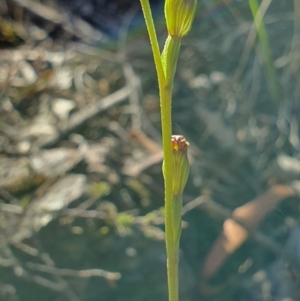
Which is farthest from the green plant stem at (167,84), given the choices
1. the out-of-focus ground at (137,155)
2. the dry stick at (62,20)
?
the dry stick at (62,20)

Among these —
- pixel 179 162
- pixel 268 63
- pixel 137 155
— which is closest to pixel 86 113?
pixel 137 155

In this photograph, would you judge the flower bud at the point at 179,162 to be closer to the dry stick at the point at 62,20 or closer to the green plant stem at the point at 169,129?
the green plant stem at the point at 169,129

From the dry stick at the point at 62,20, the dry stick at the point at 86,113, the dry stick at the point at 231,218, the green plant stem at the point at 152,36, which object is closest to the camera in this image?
the green plant stem at the point at 152,36

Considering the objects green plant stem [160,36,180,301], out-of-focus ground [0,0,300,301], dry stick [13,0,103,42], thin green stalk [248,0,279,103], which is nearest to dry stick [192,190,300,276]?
out-of-focus ground [0,0,300,301]

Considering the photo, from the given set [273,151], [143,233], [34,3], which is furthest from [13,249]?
[34,3]

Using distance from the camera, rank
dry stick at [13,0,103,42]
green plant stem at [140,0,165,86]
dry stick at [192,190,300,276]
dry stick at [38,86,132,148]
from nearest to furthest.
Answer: green plant stem at [140,0,165,86] → dry stick at [192,190,300,276] → dry stick at [38,86,132,148] → dry stick at [13,0,103,42]

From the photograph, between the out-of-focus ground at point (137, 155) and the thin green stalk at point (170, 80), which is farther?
the out-of-focus ground at point (137, 155)

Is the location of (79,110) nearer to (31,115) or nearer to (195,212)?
(31,115)

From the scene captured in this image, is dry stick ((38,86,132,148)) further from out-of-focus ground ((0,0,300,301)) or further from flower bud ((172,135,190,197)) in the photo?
flower bud ((172,135,190,197))
